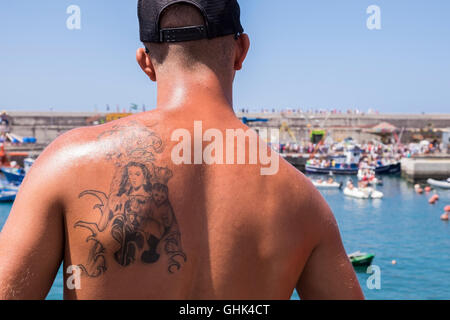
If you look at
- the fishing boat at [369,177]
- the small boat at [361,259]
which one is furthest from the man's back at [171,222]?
the fishing boat at [369,177]

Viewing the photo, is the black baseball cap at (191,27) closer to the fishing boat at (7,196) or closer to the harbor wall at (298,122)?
the fishing boat at (7,196)

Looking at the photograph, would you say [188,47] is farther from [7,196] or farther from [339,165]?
[339,165]

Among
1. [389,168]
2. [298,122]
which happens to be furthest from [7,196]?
[298,122]

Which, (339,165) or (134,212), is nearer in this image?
(134,212)

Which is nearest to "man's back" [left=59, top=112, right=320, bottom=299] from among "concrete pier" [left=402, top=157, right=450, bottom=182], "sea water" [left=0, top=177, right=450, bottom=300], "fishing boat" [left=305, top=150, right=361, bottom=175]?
"sea water" [left=0, top=177, right=450, bottom=300]

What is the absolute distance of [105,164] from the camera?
1.48 meters

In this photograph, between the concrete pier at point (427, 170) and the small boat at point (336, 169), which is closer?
the concrete pier at point (427, 170)

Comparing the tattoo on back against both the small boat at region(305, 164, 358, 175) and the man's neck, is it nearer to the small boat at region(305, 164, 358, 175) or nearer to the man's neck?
the man's neck

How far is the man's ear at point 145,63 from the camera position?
1750 mm

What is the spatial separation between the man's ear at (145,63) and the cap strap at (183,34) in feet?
0.48

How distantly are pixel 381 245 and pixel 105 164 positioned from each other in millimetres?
25717

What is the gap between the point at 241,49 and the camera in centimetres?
179

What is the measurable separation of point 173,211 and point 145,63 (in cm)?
57

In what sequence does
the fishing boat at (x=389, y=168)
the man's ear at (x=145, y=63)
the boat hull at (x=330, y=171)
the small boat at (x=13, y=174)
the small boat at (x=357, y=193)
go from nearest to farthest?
the man's ear at (x=145, y=63)
the small boat at (x=357, y=193)
the small boat at (x=13, y=174)
the boat hull at (x=330, y=171)
the fishing boat at (x=389, y=168)
